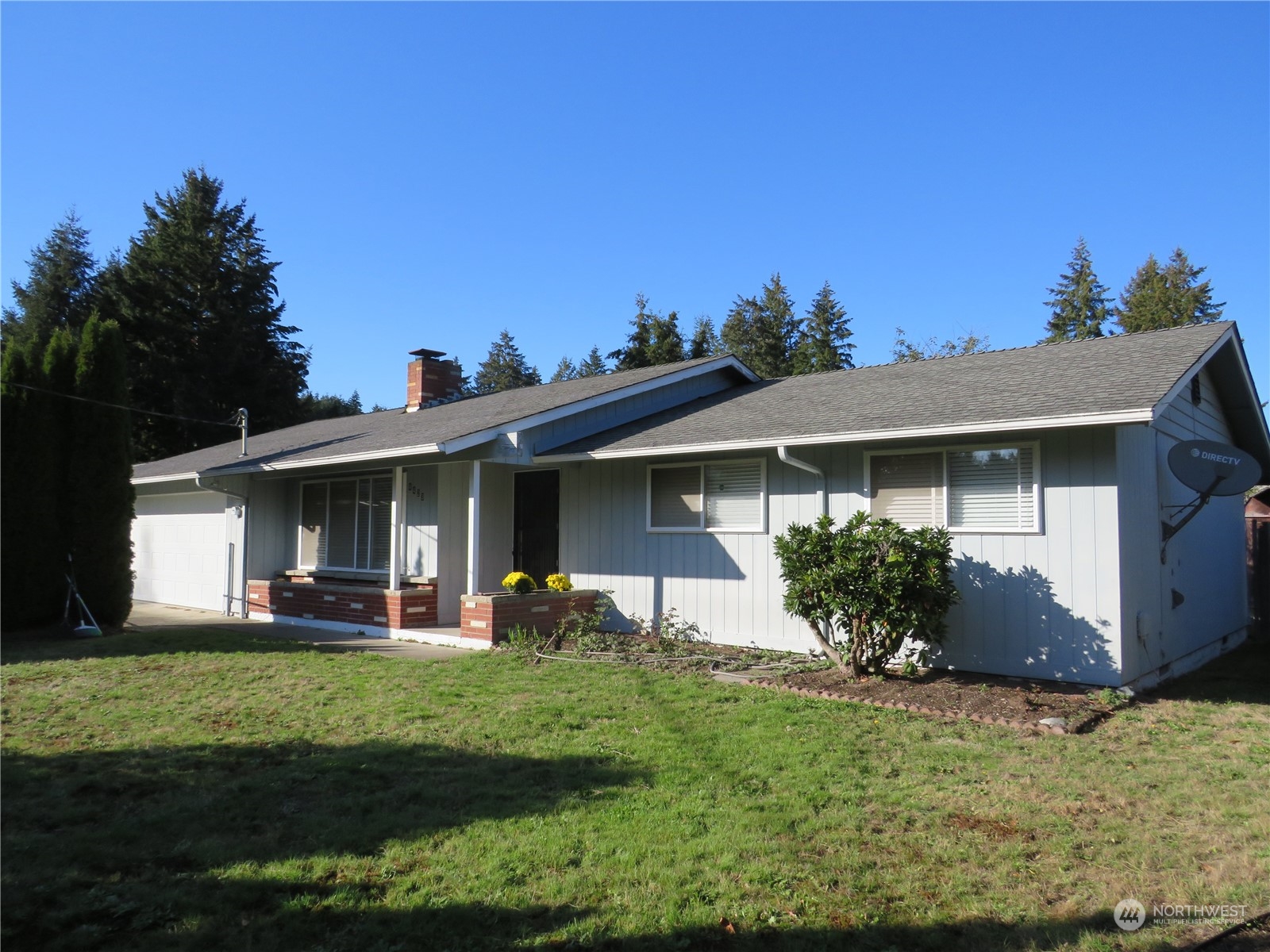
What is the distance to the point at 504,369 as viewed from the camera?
73.1 meters

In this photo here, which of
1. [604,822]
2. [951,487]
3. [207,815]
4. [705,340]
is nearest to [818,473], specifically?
[951,487]

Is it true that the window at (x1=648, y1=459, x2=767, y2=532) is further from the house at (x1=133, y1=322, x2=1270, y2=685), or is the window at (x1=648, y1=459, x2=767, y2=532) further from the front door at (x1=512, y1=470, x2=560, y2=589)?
the front door at (x1=512, y1=470, x2=560, y2=589)

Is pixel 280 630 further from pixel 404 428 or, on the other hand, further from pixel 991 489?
pixel 991 489

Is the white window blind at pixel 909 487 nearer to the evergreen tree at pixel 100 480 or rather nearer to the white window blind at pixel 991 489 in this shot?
the white window blind at pixel 991 489

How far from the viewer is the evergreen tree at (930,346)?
135 ft

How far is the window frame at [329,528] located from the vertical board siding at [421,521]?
14.8 inches

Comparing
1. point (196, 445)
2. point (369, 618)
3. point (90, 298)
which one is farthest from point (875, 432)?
point (90, 298)

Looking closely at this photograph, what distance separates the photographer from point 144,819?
15.3 feet

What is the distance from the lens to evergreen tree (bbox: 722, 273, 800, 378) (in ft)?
150

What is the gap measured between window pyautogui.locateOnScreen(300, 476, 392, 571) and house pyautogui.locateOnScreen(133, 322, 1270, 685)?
0.16 feet

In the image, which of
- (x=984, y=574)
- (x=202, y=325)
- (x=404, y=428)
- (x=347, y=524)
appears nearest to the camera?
(x=984, y=574)

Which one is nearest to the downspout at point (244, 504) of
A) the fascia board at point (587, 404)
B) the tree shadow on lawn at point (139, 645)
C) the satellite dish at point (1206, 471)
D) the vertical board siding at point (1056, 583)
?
the tree shadow on lawn at point (139, 645)

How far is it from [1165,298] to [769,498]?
39008 millimetres

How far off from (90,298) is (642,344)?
23.9 meters
